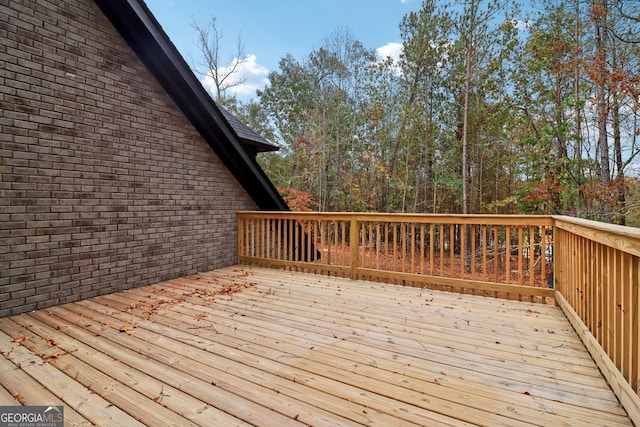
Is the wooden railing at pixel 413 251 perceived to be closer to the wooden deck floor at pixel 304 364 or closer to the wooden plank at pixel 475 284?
the wooden plank at pixel 475 284

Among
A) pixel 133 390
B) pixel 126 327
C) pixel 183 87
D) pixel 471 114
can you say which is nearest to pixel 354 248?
pixel 126 327

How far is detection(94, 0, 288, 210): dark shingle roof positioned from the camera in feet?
13.5

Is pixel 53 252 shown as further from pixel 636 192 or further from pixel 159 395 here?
pixel 636 192

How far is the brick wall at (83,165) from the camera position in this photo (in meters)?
3.33

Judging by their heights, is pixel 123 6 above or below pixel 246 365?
above

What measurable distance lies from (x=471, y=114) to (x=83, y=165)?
34.5ft

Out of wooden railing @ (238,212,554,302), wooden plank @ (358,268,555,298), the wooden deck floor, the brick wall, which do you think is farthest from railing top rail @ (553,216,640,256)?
the brick wall

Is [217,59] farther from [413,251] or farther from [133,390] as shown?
[133,390]

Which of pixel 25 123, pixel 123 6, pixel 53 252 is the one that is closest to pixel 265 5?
pixel 123 6

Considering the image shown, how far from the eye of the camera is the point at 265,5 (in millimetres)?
11203

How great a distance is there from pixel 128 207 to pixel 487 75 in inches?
375

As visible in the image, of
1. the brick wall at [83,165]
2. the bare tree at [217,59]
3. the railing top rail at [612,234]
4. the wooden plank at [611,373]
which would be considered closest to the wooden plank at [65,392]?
the brick wall at [83,165]

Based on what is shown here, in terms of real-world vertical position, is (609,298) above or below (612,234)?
below

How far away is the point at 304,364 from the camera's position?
2.26m
